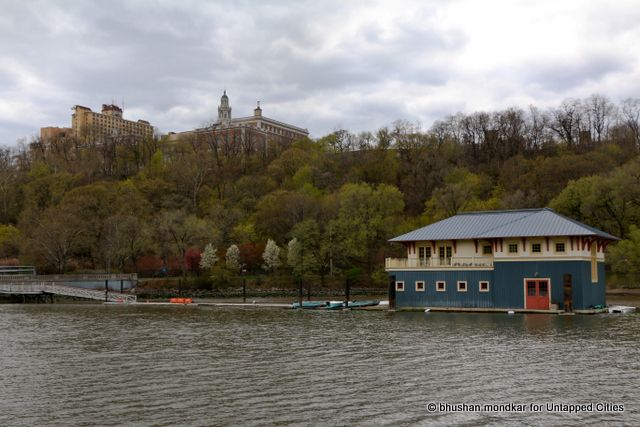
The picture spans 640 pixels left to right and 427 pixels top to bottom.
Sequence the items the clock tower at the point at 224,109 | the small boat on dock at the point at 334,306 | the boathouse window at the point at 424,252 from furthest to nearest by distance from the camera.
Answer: the clock tower at the point at 224,109
the small boat on dock at the point at 334,306
the boathouse window at the point at 424,252

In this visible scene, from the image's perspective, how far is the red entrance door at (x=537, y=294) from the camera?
4509 cm

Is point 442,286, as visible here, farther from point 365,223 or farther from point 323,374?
point 365,223

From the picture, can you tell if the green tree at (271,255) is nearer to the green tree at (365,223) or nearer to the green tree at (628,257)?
the green tree at (365,223)

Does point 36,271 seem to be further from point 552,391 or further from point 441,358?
point 552,391

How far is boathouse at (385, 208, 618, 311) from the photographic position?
4462 cm

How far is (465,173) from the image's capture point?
314 ft

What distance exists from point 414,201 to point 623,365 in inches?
3021

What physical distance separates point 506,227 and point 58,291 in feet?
172

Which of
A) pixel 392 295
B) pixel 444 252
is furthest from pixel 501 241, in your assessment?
pixel 392 295

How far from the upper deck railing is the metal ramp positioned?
119ft

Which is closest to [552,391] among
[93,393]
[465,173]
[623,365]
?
[623,365]

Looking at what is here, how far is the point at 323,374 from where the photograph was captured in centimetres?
2180

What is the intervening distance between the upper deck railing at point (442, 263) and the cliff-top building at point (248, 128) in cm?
9252

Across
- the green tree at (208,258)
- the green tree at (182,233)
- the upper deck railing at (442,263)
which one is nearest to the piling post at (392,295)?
the upper deck railing at (442,263)
